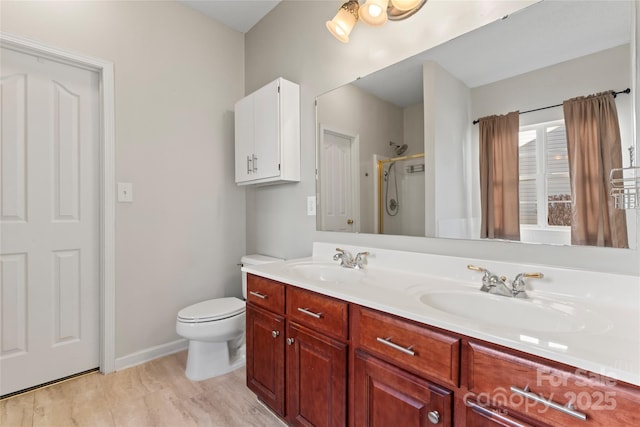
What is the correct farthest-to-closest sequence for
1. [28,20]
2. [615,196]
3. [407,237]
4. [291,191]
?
[291,191], [28,20], [407,237], [615,196]

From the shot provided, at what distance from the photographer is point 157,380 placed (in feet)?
6.15

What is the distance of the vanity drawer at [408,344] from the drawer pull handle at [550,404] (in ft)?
0.48

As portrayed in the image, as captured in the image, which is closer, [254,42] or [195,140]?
[195,140]

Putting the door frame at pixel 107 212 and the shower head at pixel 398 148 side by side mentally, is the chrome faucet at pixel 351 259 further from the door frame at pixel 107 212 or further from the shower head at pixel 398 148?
the door frame at pixel 107 212

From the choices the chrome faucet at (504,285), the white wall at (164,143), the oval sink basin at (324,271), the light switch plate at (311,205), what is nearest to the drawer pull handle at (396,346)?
the chrome faucet at (504,285)

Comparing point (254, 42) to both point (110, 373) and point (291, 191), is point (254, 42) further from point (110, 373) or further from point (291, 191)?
point (110, 373)

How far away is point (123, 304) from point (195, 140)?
130cm

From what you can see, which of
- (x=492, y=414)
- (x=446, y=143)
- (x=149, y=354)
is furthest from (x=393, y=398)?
(x=149, y=354)

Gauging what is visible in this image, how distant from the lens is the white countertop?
629 mm

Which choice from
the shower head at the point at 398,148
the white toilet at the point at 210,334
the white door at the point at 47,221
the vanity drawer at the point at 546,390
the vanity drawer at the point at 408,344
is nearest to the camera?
the vanity drawer at the point at 546,390

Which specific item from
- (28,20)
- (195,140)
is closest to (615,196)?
(195,140)

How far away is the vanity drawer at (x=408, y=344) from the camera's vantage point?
31.7 inches

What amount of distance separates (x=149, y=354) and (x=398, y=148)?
219cm

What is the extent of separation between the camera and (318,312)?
1.19 m
